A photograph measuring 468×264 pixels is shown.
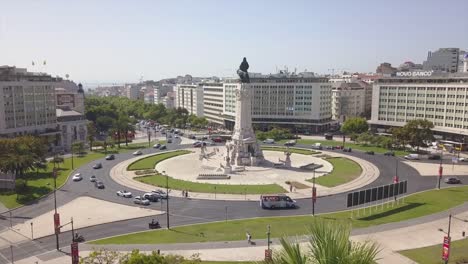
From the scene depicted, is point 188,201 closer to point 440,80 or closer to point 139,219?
point 139,219

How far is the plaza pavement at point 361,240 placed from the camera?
53.0m

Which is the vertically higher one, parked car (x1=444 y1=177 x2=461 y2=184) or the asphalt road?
parked car (x1=444 y1=177 x2=461 y2=184)

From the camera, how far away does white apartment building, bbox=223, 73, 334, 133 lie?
181m

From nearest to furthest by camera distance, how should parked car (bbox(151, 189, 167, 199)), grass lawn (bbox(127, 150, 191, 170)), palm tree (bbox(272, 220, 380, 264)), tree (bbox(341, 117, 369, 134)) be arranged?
1. palm tree (bbox(272, 220, 380, 264))
2. parked car (bbox(151, 189, 167, 199))
3. grass lawn (bbox(127, 150, 191, 170))
4. tree (bbox(341, 117, 369, 134))

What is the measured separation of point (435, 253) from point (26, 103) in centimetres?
13355

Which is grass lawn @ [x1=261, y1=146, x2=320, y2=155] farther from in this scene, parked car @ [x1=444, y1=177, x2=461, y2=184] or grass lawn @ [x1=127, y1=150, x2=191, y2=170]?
parked car @ [x1=444, y1=177, x2=461, y2=184]

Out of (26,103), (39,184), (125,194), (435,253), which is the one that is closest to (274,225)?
(435,253)

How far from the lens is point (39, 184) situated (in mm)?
91375

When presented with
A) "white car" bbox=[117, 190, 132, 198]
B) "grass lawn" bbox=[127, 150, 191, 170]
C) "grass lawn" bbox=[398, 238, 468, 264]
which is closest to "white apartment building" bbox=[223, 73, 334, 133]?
"grass lawn" bbox=[127, 150, 191, 170]

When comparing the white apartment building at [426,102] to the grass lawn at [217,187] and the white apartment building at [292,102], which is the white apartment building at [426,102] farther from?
the grass lawn at [217,187]

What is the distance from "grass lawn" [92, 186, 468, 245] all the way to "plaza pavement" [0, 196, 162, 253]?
32.5 ft

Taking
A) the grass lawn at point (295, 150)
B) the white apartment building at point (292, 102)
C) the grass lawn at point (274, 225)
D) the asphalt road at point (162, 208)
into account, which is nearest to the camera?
the grass lawn at point (274, 225)

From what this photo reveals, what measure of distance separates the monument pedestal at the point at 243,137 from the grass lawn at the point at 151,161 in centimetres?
2293

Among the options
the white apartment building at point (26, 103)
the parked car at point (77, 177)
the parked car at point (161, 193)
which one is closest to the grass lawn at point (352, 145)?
the parked car at point (161, 193)
